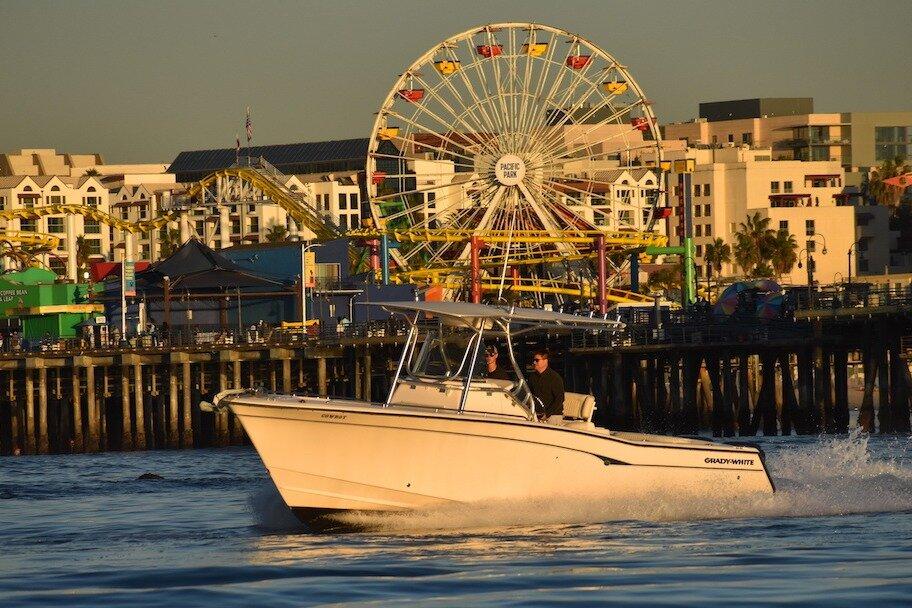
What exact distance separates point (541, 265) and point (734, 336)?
43.5m

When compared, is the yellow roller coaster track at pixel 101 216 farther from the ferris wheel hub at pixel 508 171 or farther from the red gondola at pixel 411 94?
the ferris wheel hub at pixel 508 171

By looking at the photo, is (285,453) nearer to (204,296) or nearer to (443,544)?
(443,544)

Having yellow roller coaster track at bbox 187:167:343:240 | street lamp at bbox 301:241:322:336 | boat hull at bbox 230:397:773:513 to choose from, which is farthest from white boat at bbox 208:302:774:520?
yellow roller coaster track at bbox 187:167:343:240

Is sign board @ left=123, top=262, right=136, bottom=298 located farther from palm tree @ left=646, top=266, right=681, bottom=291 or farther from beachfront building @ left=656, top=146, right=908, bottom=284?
beachfront building @ left=656, top=146, right=908, bottom=284

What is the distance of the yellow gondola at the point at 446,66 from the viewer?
314 feet

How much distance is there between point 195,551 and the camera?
26.8 meters

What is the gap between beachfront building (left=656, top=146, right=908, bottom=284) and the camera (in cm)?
16650

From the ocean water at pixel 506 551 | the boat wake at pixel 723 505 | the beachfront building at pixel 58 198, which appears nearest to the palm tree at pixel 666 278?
the beachfront building at pixel 58 198

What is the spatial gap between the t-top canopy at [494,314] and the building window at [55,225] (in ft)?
506

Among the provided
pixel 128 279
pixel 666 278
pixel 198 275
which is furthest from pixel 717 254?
pixel 128 279

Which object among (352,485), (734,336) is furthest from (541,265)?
(352,485)

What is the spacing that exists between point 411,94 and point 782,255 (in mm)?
69777

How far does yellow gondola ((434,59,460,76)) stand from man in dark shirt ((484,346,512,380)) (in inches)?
2675

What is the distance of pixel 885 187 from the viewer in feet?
597
